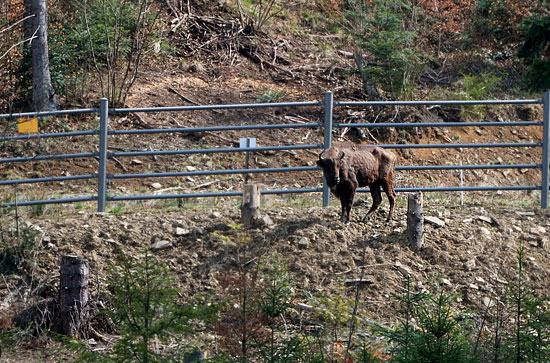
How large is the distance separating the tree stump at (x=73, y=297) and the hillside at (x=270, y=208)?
0.20 metres

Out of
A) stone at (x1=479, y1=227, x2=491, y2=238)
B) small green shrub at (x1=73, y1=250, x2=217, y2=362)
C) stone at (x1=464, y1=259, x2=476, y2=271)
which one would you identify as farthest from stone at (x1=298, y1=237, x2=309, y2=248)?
small green shrub at (x1=73, y1=250, x2=217, y2=362)

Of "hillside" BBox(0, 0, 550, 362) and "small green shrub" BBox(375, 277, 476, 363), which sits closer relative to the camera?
"small green shrub" BBox(375, 277, 476, 363)

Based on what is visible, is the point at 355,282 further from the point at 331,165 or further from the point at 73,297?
the point at 73,297

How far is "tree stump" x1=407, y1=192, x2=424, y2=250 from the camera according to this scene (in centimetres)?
1014

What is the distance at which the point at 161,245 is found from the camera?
10.1 m

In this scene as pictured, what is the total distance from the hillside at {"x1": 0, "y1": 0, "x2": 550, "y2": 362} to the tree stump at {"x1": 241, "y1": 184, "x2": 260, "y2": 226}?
0.14m

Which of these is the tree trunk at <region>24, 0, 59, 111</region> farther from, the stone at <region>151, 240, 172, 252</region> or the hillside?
the stone at <region>151, 240, 172, 252</region>

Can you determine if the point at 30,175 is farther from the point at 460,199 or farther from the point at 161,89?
the point at 460,199

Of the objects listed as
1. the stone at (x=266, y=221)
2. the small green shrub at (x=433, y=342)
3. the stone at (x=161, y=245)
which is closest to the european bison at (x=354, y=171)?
the stone at (x=266, y=221)

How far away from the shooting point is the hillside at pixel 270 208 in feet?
31.5

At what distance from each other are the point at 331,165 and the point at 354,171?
392 millimetres

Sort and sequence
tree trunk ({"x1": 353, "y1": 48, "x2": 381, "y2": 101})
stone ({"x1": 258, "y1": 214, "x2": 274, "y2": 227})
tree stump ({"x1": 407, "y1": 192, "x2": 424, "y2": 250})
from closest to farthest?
tree stump ({"x1": 407, "y1": 192, "x2": 424, "y2": 250}) → stone ({"x1": 258, "y1": 214, "x2": 274, "y2": 227}) → tree trunk ({"x1": 353, "y1": 48, "x2": 381, "y2": 101})

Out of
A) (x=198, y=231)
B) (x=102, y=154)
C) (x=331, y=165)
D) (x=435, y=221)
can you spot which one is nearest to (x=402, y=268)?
(x=435, y=221)

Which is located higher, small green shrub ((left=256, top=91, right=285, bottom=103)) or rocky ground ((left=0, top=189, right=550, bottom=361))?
small green shrub ((left=256, top=91, right=285, bottom=103))
